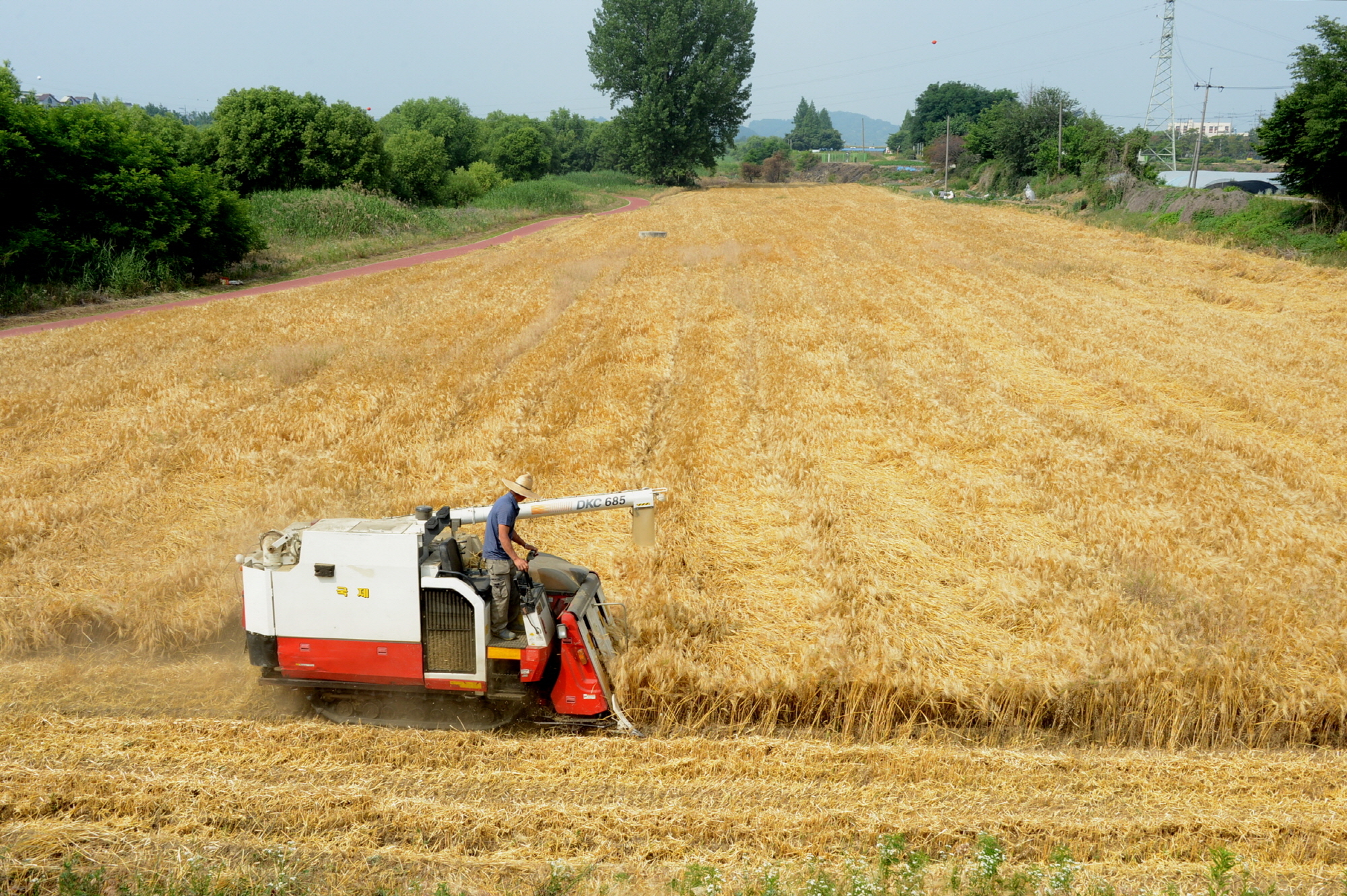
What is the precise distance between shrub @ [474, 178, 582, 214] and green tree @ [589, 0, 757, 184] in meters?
24.4

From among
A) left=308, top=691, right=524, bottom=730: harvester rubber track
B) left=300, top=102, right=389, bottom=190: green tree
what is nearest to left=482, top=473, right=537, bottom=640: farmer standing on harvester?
left=308, top=691, right=524, bottom=730: harvester rubber track

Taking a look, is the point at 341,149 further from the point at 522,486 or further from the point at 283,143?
the point at 522,486

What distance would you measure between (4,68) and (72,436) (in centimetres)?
1958

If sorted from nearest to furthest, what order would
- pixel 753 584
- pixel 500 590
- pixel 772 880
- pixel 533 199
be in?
pixel 772 880, pixel 500 590, pixel 753 584, pixel 533 199

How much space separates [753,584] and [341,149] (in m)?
41.8

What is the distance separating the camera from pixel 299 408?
15156 millimetres

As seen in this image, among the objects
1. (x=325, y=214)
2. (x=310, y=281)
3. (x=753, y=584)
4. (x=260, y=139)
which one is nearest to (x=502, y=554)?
(x=753, y=584)

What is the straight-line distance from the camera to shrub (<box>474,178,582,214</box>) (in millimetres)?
55375

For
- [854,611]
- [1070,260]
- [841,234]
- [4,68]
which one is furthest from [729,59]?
[854,611]

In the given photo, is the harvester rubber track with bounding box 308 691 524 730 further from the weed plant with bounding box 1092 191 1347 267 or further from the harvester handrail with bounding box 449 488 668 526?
the weed plant with bounding box 1092 191 1347 267

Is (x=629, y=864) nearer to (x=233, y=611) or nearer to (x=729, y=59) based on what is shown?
(x=233, y=611)

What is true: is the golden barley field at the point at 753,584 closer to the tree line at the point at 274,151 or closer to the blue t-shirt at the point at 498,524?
the blue t-shirt at the point at 498,524

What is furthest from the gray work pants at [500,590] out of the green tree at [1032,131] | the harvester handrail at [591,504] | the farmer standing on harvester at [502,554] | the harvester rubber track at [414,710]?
the green tree at [1032,131]

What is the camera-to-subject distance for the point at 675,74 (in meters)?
83.6
